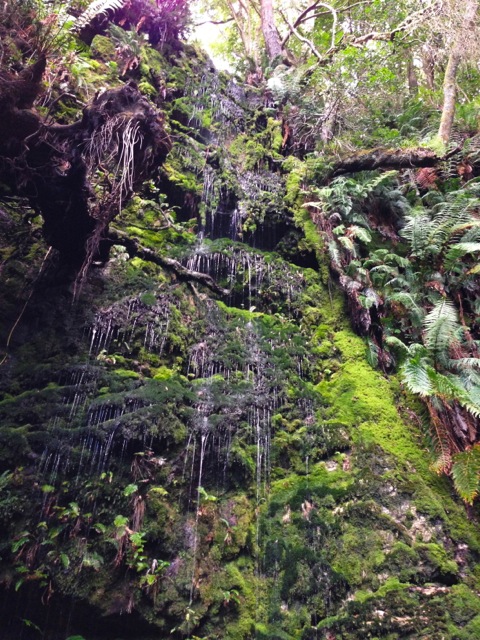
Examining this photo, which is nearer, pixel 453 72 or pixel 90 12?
pixel 90 12

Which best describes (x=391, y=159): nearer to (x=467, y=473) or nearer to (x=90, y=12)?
(x=90, y=12)

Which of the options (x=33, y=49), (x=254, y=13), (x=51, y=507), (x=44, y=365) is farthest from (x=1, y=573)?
(x=254, y=13)

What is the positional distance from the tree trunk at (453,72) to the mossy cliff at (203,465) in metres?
4.77

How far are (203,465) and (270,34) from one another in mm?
14267

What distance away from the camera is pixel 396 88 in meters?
11.8

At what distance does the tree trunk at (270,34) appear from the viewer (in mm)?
13287

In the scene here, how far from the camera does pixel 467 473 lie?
4.26 metres

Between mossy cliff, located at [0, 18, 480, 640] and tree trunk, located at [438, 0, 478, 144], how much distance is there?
4770 mm

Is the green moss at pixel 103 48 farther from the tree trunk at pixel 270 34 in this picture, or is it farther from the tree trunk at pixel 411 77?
the tree trunk at pixel 411 77

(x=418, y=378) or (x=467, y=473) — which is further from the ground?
(x=418, y=378)

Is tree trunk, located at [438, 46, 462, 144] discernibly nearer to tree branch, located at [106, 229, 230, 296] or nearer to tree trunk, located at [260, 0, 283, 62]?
tree trunk, located at [260, 0, 283, 62]

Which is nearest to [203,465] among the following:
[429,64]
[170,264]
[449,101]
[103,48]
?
[170,264]

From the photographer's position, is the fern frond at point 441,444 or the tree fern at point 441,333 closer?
the fern frond at point 441,444


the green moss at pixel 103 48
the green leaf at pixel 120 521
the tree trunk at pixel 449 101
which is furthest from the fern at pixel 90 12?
the tree trunk at pixel 449 101
